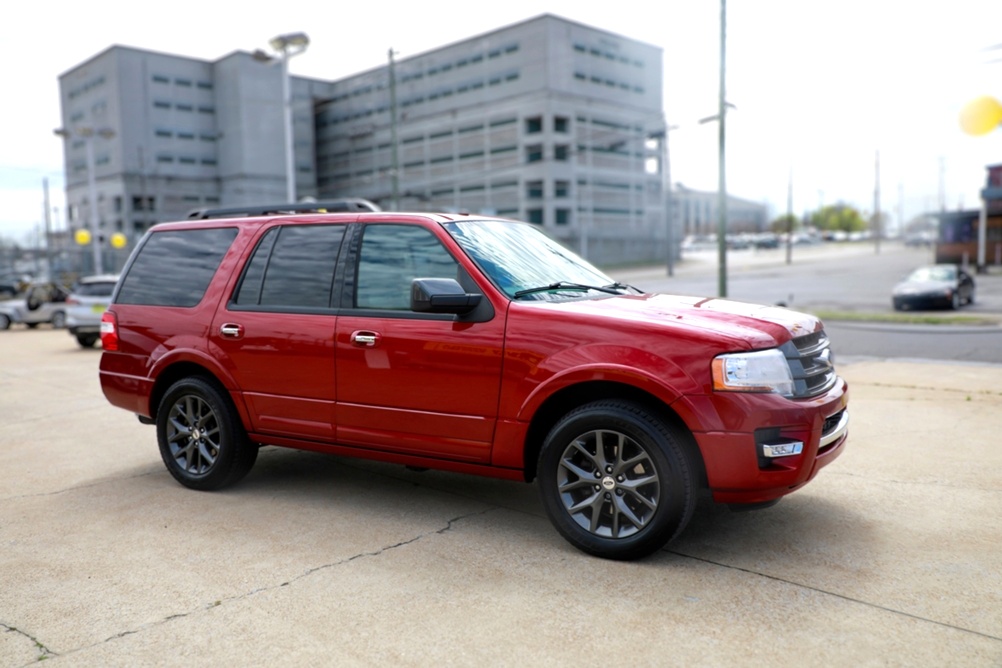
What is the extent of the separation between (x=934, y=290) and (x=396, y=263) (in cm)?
2349

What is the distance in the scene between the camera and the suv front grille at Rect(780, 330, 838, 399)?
4.16 meters

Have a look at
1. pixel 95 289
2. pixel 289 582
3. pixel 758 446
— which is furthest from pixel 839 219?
pixel 289 582

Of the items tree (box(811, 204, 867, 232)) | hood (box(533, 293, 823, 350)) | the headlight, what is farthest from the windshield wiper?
tree (box(811, 204, 867, 232))

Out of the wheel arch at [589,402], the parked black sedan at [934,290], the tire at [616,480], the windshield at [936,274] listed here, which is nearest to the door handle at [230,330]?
the wheel arch at [589,402]

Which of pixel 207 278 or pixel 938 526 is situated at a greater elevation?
pixel 207 278

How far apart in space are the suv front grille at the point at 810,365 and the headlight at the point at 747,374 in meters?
0.14

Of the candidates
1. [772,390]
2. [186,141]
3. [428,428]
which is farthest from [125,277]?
[186,141]

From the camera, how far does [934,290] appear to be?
79.6ft

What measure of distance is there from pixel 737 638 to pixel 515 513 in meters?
1.93

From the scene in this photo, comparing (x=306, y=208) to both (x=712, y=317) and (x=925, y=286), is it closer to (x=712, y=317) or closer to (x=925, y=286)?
(x=712, y=317)

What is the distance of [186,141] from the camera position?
307 feet

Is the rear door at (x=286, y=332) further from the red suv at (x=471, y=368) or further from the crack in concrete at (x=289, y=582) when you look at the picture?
the crack in concrete at (x=289, y=582)

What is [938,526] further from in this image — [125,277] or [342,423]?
[125,277]

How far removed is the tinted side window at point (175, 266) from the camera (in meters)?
5.86
